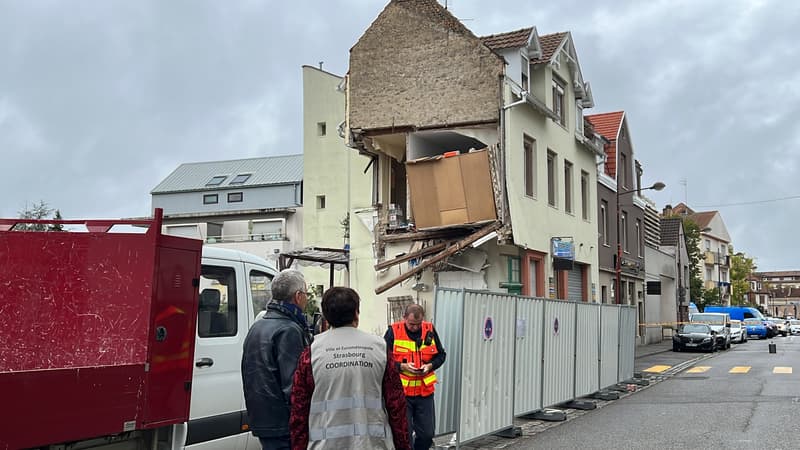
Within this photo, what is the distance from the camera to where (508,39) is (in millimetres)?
25250

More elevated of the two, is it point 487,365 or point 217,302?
point 217,302

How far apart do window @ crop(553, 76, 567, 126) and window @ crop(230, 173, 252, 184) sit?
32030 mm

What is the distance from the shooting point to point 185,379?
269 inches

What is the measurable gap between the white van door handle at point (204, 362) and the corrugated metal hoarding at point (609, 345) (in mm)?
10614

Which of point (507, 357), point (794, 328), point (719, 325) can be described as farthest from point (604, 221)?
point (794, 328)

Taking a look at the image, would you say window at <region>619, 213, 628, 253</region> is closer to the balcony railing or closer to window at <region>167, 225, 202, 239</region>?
the balcony railing

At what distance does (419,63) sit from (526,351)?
46.4 ft

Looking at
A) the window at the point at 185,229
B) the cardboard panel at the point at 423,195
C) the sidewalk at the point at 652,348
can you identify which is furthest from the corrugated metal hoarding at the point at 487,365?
the window at the point at 185,229

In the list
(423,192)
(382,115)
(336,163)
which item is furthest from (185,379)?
(336,163)

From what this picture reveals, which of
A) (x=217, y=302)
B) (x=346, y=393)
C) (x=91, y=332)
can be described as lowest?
(x=346, y=393)

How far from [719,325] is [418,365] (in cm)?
3422

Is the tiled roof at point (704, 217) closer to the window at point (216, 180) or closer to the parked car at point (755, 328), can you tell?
the parked car at point (755, 328)

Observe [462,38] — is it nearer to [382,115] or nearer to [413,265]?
[382,115]

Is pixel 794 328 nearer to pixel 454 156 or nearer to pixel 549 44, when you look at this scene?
pixel 549 44
